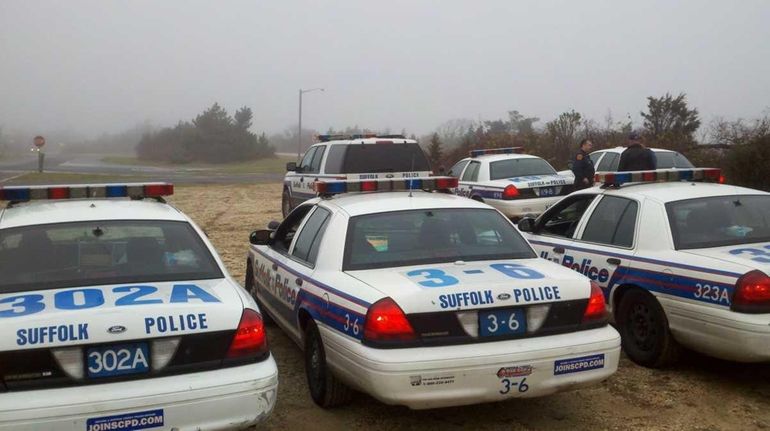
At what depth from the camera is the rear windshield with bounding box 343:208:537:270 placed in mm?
5020

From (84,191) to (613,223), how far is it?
4164 mm

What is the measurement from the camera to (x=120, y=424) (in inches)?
140

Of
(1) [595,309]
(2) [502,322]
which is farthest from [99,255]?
(1) [595,309]

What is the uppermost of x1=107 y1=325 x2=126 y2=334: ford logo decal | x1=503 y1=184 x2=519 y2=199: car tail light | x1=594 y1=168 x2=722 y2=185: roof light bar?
x1=594 y1=168 x2=722 y2=185: roof light bar

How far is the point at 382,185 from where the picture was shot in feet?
20.1

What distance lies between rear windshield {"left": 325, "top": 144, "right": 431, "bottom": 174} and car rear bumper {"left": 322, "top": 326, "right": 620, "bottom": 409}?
8827 millimetres

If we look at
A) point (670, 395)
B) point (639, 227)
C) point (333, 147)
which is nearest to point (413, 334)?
point (670, 395)

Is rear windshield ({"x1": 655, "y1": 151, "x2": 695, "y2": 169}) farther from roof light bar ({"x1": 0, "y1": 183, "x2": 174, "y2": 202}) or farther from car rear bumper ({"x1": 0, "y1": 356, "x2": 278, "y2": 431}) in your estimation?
car rear bumper ({"x1": 0, "y1": 356, "x2": 278, "y2": 431})

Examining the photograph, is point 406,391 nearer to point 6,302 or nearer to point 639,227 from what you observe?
point 6,302

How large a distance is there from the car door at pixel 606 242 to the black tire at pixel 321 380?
7.84 feet

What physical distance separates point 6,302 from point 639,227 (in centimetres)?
441

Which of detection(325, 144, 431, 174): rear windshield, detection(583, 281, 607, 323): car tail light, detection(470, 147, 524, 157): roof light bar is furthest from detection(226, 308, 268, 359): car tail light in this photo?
detection(470, 147, 524, 157): roof light bar

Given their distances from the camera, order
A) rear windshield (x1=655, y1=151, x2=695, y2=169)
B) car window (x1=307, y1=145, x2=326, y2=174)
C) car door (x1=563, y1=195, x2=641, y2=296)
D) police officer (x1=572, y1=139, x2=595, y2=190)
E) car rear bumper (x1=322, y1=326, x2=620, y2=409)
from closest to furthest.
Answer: car rear bumper (x1=322, y1=326, x2=620, y2=409) → car door (x1=563, y1=195, x2=641, y2=296) → police officer (x1=572, y1=139, x2=595, y2=190) → car window (x1=307, y1=145, x2=326, y2=174) → rear windshield (x1=655, y1=151, x2=695, y2=169)

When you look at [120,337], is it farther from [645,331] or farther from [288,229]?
[645,331]
